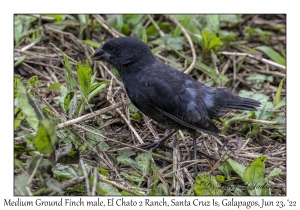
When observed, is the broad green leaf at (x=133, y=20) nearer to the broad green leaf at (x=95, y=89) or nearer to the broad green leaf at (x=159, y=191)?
the broad green leaf at (x=95, y=89)

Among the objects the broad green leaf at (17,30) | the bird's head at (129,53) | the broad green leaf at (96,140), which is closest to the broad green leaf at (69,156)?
the broad green leaf at (96,140)

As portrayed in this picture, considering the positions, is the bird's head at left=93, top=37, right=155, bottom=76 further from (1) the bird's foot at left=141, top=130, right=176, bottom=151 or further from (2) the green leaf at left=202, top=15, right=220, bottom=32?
(2) the green leaf at left=202, top=15, right=220, bottom=32

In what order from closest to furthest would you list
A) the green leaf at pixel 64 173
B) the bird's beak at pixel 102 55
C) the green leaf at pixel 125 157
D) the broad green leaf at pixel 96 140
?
the green leaf at pixel 64 173
the green leaf at pixel 125 157
the broad green leaf at pixel 96 140
the bird's beak at pixel 102 55

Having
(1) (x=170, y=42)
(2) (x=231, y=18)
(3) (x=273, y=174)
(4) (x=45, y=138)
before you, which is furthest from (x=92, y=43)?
(3) (x=273, y=174)

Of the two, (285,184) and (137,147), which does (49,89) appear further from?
(285,184)

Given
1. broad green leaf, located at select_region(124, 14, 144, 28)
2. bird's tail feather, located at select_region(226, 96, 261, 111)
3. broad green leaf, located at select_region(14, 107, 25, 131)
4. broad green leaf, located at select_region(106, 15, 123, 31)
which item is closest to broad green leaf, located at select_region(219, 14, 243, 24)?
broad green leaf, located at select_region(124, 14, 144, 28)
